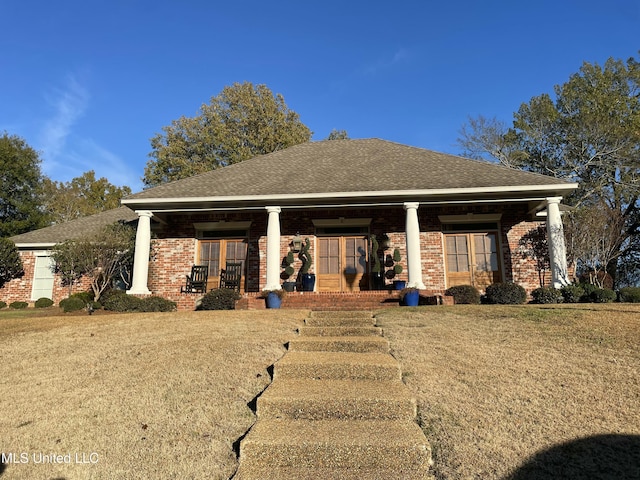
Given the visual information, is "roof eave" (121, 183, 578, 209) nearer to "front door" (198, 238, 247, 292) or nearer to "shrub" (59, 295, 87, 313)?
"front door" (198, 238, 247, 292)

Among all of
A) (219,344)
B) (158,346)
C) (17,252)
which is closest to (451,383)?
(219,344)

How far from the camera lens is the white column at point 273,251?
1118 centimetres

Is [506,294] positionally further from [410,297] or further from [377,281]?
[377,281]

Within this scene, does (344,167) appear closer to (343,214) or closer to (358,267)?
(343,214)

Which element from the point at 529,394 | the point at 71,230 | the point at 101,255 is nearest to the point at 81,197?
the point at 71,230

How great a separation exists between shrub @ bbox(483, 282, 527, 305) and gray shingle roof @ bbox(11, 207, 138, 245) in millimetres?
12481

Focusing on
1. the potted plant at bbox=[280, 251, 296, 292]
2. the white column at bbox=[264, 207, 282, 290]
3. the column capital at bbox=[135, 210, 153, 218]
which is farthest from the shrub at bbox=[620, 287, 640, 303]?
the column capital at bbox=[135, 210, 153, 218]

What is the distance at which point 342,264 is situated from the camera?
12.9m

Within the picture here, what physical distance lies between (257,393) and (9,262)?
14.1 metres

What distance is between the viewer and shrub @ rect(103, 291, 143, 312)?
10.3m

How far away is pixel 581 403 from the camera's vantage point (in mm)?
3680

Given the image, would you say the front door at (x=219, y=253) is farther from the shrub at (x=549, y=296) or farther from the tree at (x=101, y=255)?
the shrub at (x=549, y=296)

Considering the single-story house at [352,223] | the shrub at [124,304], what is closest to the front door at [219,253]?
the single-story house at [352,223]

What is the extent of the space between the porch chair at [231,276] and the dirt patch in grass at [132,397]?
5054 millimetres
